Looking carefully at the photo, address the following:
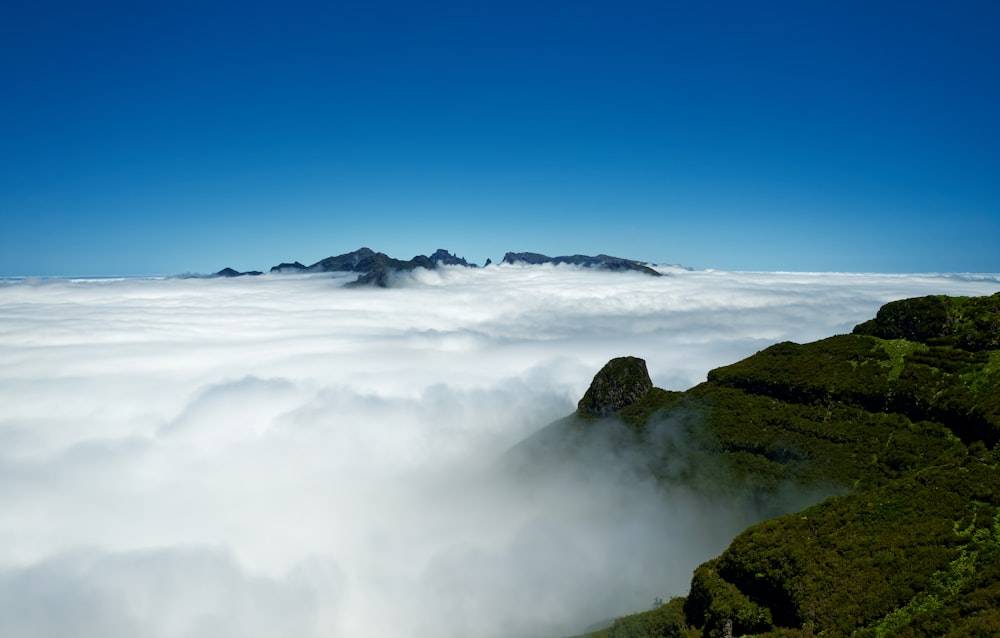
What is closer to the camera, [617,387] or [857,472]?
[857,472]

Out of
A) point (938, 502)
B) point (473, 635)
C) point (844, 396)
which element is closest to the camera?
point (938, 502)

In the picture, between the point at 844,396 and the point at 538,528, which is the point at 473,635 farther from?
the point at 844,396

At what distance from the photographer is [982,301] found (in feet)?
327

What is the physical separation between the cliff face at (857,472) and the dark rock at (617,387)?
1.03 m

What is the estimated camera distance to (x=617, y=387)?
13562 centimetres

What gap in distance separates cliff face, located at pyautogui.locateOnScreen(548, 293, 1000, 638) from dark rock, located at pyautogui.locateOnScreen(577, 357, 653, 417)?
1.03 meters

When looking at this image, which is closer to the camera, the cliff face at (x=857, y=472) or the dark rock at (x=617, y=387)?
the cliff face at (x=857, y=472)

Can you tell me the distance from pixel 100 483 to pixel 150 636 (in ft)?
298

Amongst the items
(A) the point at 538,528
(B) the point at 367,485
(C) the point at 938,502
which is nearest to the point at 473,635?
(A) the point at 538,528

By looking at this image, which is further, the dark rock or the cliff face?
the dark rock

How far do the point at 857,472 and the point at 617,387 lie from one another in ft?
205

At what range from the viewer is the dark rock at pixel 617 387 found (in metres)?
135

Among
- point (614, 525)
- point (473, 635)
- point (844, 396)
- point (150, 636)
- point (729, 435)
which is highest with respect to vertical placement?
point (844, 396)

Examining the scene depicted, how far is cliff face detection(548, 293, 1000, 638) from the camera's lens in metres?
40.9
